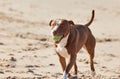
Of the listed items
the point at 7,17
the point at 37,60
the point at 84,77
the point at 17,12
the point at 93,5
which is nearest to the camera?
the point at 84,77

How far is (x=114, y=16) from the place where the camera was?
17.8 meters

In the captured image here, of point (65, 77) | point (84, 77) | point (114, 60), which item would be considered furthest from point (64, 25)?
point (114, 60)

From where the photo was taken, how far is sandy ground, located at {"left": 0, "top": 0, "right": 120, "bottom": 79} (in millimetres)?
9750

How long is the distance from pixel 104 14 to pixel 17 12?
308cm

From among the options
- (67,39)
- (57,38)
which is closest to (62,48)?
(67,39)

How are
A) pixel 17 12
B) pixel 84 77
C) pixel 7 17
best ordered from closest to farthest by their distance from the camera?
pixel 84 77 → pixel 7 17 → pixel 17 12

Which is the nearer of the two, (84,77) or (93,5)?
(84,77)

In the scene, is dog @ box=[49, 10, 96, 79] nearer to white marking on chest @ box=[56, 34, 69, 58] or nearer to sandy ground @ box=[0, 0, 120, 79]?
white marking on chest @ box=[56, 34, 69, 58]

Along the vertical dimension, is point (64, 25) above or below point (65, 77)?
above

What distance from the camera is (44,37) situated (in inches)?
533

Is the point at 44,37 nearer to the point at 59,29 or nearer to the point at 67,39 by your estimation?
the point at 67,39

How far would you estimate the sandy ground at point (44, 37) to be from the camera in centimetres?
975

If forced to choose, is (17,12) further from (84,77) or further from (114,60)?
(84,77)

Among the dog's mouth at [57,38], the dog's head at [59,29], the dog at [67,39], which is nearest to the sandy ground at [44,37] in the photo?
the dog at [67,39]
